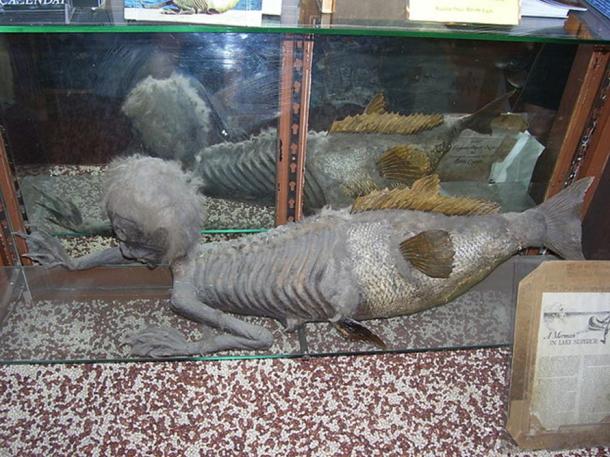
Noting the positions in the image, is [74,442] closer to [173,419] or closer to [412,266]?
[173,419]

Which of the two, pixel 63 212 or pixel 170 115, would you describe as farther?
pixel 63 212

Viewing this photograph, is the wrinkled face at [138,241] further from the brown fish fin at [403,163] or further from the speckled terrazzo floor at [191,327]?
the brown fish fin at [403,163]

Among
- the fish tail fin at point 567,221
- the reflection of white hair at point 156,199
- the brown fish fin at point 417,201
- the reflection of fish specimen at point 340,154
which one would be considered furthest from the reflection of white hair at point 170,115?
the fish tail fin at point 567,221

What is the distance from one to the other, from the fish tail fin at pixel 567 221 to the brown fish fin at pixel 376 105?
518mm

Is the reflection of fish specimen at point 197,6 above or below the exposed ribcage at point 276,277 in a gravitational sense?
above

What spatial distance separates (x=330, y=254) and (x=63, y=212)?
830 millimetres

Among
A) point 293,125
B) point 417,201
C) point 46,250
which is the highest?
point 293,125

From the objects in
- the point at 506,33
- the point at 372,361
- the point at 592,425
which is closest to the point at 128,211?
the point at 372,361

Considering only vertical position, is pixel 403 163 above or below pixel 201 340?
above

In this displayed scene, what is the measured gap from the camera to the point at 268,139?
165cm

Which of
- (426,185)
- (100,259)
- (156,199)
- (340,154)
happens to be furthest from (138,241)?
(426,185)

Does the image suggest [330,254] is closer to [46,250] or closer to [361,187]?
[361,187]

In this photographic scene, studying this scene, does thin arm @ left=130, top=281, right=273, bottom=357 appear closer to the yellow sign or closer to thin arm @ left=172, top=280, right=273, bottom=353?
thin arm @ left=172, top=280, right=273, bottom=353

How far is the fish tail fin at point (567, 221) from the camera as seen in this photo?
1.50 m
